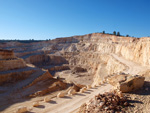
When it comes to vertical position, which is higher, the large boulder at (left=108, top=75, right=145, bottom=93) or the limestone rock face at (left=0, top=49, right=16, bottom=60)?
the limestone rock face at (left=0, top=49, right=16, bottom=60)

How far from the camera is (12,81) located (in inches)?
627

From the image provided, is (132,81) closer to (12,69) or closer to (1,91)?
(1,91)

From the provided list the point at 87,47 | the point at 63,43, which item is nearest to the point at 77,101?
the point at 87,47

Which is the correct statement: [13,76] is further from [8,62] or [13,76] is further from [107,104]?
[107,104]

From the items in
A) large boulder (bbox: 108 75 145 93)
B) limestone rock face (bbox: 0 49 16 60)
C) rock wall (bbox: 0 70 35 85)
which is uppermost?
limestone rock face (bbox: 0 49 16 60)

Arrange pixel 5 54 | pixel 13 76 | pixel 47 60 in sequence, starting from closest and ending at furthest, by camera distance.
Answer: pixel 13 76 → pixel 5 54 → pixel 47 60

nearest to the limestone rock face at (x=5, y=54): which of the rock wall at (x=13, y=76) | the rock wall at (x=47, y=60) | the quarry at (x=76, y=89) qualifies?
the quarry at (x=76, y=89)

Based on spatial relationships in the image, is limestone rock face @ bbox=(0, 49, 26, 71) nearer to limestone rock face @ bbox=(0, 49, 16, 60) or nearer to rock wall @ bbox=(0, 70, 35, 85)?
limestone rock face @ bbox=(0, 49, 16, 60)

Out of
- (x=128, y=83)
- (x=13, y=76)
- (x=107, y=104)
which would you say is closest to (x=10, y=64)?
(x=13, y=76)

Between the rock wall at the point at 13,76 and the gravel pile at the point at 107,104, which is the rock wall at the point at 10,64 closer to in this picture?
the rock wall at the point at 13,76

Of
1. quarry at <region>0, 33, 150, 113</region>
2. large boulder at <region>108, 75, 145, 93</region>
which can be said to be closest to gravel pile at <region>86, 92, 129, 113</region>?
quarry at <region>0, 33, 150, 113</region>

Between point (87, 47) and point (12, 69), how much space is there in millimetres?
37919

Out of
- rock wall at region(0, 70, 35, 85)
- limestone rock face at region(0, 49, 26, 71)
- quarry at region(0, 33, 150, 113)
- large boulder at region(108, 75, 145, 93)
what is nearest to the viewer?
quarry at region(0, 33, 150, 113)

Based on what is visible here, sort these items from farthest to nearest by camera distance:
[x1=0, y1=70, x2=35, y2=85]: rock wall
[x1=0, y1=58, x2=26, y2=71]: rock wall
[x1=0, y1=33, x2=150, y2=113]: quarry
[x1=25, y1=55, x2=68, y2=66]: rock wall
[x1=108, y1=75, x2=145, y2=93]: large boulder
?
1. [x1=25, y1=55, x2=68, y2=66]: rock wall
2. [x1=0, y1=58, x2=26, y2=71]: rock wall
3. [x1=0, y1=70, x2=35, y2=85]: rock wall
4. [x1=108, y1=75, x2=145, y2=93]: large boulder
5. [x1=0, y1=33, x2=150, y2=113]: quarry
